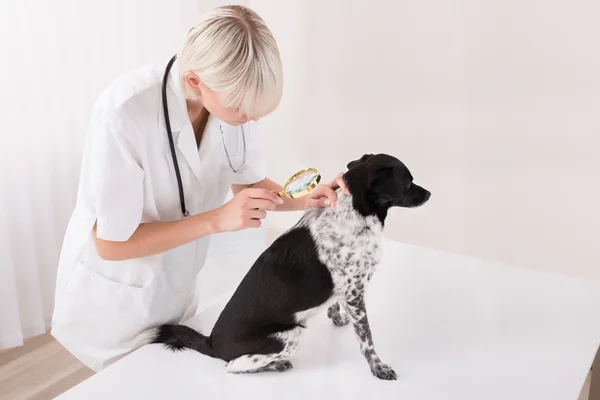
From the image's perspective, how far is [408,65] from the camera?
2.74m

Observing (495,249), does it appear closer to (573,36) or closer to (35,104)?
(573,36)

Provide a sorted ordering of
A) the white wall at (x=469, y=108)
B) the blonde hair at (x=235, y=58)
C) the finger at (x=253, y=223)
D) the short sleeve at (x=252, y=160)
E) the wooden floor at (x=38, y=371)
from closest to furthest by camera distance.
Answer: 1. the blonde hair at (x=235, y=58)
2. the finger at (x=253, y=223)
3. the short sleeve at (x=252, y=160)
4. the wooden floor at (x=38, y=371)
5. the white wall at (x=469, y=108)

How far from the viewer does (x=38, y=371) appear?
2.43m

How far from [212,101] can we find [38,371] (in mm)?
1781

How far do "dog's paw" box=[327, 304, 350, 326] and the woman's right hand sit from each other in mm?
321

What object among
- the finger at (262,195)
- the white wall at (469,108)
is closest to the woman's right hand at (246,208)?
the finger at (262,195)

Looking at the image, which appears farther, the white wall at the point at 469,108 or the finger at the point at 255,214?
the white wall at the point at 469,108

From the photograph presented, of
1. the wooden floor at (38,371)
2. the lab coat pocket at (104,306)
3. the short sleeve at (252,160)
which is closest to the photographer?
the lab coat pocket at (104,306)

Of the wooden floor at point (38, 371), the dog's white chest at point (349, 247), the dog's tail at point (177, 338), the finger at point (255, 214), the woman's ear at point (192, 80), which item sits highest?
the woman's ear at point (192, 80)

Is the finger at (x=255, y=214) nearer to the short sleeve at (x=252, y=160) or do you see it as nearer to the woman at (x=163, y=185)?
the woman at (x=163, y=185)

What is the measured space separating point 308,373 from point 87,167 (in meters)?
0.65

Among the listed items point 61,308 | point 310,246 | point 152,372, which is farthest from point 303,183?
point 61,308

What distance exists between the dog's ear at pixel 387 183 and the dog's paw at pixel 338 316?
1.12ft

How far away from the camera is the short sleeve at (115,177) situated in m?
1.18
